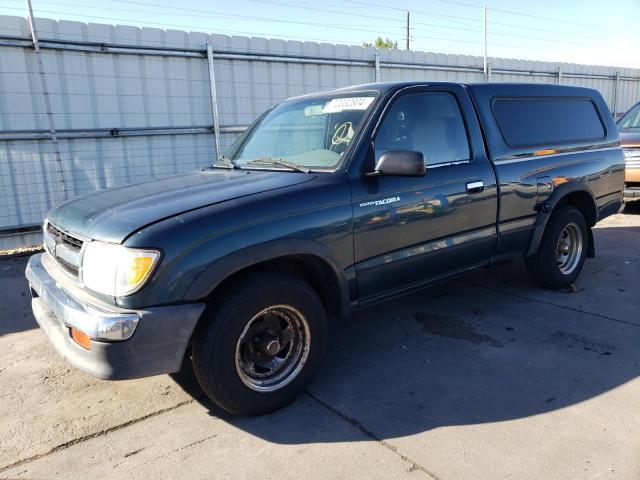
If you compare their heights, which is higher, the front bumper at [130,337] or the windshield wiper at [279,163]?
the windshield wiper at [279,163]

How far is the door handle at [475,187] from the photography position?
4043 mm

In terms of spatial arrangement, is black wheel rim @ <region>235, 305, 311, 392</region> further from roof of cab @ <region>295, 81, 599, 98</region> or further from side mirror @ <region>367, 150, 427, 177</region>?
roof of cab @ <region>295, 81, 599, 98</region>

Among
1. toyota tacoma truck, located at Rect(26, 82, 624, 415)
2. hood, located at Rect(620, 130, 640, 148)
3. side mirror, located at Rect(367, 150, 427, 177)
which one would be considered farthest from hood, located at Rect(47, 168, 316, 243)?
hood, located at Rect(620, 130, 640, 148)

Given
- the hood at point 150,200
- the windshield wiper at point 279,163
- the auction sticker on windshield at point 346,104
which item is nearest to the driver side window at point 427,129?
the auction sticker on windshield at point 346,104

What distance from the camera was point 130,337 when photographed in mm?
2600

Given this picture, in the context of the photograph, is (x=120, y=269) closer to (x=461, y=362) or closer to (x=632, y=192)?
(x=461, y=362)

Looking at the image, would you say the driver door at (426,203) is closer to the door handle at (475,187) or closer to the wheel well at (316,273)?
the door handle at (475,187)

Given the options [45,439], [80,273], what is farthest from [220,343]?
[45,439]

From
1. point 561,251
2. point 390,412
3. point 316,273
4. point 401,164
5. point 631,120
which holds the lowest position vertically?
point 390,412

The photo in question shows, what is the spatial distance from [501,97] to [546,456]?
306cm

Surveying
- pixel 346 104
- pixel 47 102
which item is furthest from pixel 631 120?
pixel 47 102

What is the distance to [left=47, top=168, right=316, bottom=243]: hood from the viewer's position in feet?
9.29

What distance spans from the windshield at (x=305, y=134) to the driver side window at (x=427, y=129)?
22 centimetres

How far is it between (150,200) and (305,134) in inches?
51.0
